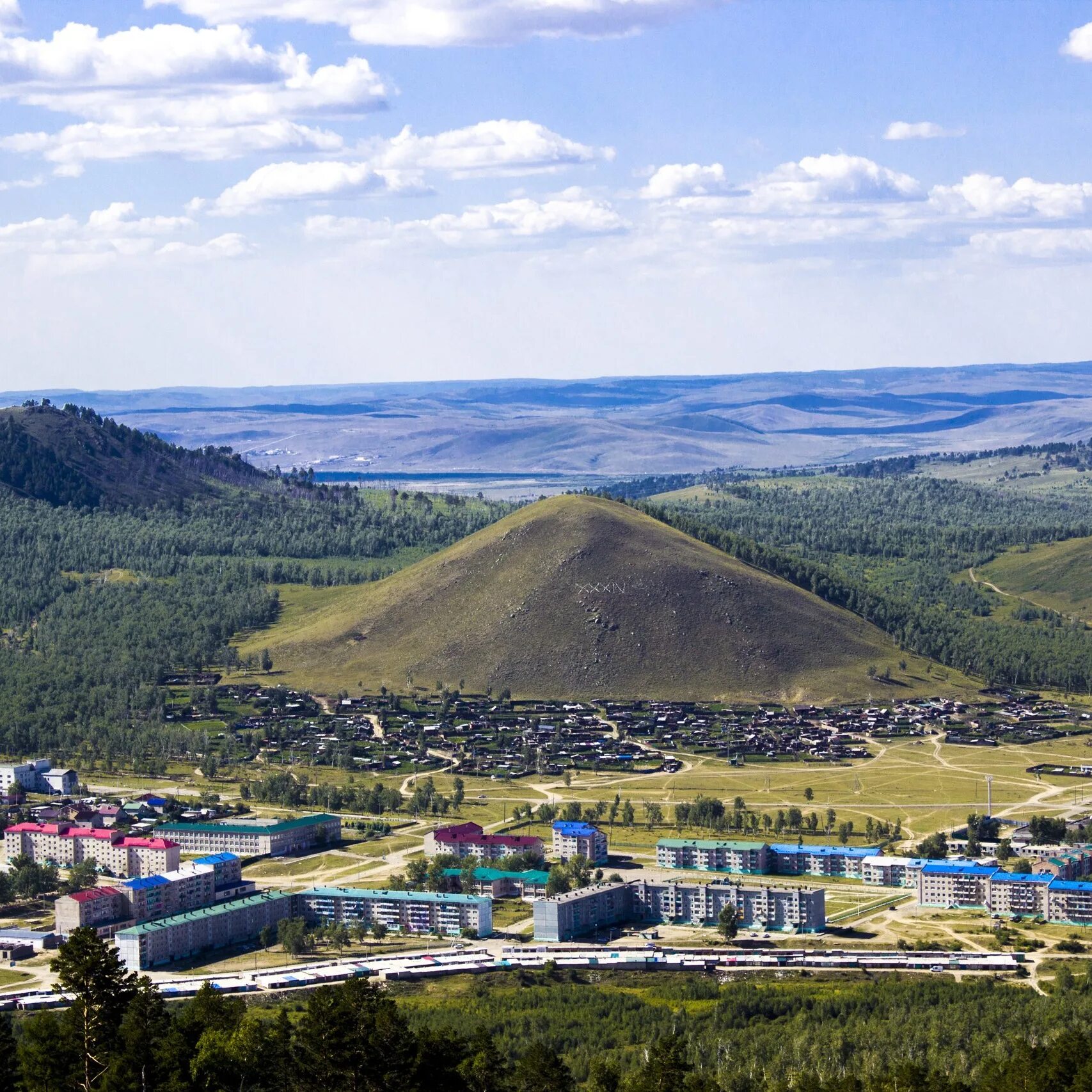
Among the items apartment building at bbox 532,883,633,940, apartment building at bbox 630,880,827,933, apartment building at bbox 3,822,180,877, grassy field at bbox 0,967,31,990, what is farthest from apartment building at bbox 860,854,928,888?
grassy field at bbox 0,967,31,990

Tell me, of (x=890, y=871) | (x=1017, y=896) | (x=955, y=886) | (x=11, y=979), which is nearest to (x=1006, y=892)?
(x=1017, y=896)

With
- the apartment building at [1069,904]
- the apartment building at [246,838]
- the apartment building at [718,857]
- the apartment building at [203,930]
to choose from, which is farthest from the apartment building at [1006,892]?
the apartment building at [246,838]

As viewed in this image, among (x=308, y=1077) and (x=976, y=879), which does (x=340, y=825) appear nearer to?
(x=976, y=879)

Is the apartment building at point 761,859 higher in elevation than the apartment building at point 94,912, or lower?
lower

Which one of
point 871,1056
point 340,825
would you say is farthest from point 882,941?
point 340,825

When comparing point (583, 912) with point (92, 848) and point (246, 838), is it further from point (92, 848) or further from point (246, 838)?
point (92, 848)

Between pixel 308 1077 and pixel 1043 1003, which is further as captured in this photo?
pixel 1043 1003

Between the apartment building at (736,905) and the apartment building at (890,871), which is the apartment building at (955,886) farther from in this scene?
the apartment building at (736,905)
